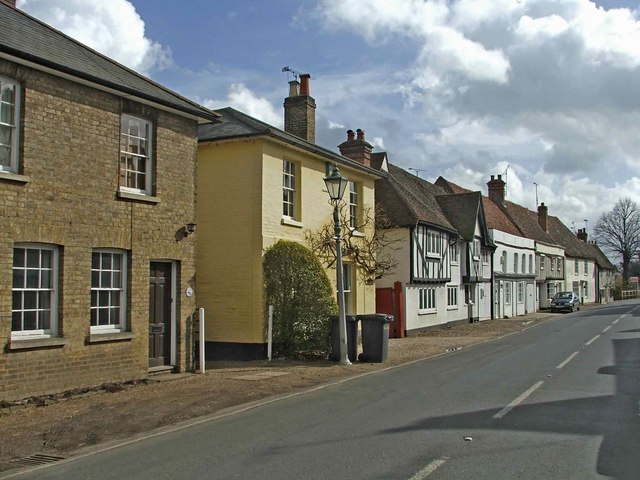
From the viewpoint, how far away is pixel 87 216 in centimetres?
1247

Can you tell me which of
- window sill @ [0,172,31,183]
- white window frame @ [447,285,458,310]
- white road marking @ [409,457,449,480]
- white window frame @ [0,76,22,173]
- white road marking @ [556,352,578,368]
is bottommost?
white road marking @ [409,457,449,480]

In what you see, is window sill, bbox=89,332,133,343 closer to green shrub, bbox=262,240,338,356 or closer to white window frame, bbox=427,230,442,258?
green shrub, bbox=262,240,338,356

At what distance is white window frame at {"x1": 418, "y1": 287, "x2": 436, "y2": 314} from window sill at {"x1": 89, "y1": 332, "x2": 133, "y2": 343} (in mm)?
18497

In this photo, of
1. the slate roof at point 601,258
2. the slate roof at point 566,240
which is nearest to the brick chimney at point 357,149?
the slate roof at point 566,240

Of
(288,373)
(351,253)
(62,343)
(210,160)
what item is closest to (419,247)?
(351,253)

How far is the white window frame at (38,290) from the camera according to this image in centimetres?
1128

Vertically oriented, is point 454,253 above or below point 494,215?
below

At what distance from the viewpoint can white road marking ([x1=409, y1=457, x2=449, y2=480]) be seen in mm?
6441

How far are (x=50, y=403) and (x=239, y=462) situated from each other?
17.7ft

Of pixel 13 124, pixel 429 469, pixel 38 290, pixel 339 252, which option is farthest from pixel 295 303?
pixel 429 469

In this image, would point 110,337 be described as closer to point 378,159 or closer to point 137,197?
point 137,197

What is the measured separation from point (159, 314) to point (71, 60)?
565cm

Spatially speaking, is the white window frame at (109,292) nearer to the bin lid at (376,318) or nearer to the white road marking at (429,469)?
the bin lid at (376,318)

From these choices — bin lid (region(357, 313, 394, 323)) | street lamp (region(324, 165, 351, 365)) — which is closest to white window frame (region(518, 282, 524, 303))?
bin lid (region(357, 313, 394, 323))
